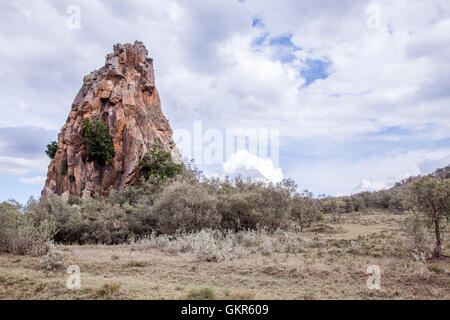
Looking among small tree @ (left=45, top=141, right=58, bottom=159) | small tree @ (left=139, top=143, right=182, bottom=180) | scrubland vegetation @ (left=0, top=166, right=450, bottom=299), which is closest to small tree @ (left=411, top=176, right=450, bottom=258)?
scrubland vegetation @ (left=0, top=166, right=450, bottom=299)

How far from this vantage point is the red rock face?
34.4 meters

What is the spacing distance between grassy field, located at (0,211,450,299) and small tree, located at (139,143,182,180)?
1978 cm

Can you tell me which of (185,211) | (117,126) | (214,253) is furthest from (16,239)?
(117,126)

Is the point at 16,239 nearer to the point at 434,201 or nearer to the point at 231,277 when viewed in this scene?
the point at 231,277

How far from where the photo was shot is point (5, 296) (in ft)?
23.7

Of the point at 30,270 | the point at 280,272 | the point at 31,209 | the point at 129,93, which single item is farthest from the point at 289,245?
the point at 129,93

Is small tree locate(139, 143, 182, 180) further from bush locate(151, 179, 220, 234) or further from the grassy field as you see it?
the grassy field

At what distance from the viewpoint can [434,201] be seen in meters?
12.5

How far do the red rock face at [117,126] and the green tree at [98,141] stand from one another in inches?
27.5
